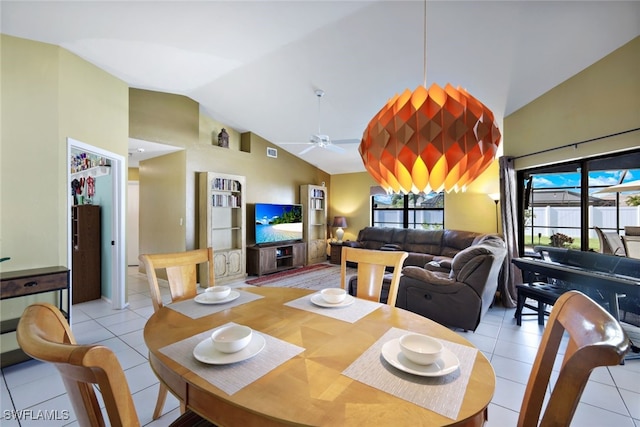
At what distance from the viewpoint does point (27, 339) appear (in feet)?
2.21

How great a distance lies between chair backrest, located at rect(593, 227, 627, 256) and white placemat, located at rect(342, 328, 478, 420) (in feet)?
10.2

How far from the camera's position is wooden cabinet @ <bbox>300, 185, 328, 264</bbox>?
6797mm

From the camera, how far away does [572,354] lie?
653 mm

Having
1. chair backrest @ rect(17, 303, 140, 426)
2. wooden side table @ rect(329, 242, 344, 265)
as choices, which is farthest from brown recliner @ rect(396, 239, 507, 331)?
wooden side table @ rect(329, 242, 344, 265)

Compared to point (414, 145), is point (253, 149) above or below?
above

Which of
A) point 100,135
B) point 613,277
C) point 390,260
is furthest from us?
point 100,135

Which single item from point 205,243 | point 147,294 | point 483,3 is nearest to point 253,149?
point 205,243

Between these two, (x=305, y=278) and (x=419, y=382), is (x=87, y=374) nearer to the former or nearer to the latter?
(x=419, y=382)

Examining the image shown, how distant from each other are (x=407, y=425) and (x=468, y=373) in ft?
1.17

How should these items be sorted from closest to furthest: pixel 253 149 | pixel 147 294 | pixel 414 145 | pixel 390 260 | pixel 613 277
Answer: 1. pixel 414 145
2. pixel 390 260
3. pixel 613 277
4. pixel 147 294
5. pixel 253 149

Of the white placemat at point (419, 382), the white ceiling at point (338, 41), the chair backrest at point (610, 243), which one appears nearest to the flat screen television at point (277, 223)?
the white ceiling at point (338, 41)

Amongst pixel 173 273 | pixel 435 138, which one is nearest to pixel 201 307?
pixel 173 273

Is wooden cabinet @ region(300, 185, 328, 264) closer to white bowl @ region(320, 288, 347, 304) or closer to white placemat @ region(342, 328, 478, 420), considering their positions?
white bowl @ region(320, 288, 347, 304)

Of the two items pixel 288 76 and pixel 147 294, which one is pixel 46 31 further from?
pixel 147 294
